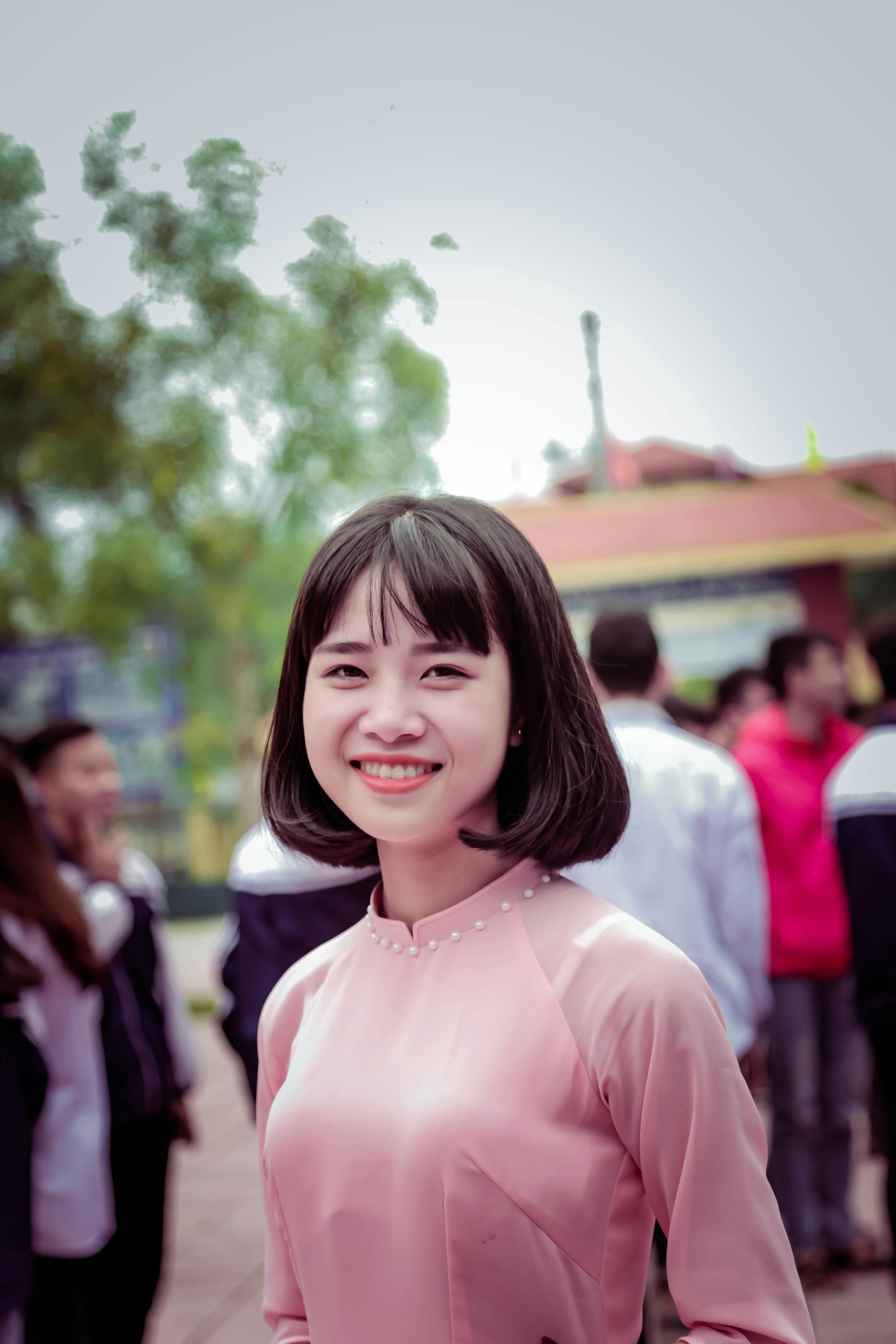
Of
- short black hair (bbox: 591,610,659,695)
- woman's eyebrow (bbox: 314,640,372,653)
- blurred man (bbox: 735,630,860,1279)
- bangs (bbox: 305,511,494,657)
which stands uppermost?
bangs (bbox: 305,511,494,657)

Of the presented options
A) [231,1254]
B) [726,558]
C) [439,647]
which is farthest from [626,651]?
[726,558]

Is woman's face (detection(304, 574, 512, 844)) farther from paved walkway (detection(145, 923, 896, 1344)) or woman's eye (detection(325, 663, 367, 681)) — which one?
paved walkway (detection(145, 923, 896, 1344))

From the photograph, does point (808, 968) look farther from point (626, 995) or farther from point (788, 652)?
point (626, 995)

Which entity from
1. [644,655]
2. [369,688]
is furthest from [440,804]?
[644,655]

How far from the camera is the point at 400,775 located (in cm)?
105

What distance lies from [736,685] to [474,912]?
4.62 m

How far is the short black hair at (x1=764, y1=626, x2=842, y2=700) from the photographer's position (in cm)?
364

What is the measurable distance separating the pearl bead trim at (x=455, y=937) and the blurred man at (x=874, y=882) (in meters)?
1.68

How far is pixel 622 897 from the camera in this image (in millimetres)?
2244

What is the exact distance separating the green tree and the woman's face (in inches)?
124

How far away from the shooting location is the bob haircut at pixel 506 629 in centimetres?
106

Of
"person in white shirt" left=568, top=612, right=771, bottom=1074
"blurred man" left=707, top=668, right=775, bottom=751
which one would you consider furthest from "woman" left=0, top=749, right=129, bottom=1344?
"blurred man" left=707, top=668, right=775, bottom=751

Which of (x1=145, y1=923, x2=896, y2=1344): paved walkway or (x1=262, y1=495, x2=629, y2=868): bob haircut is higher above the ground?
(x1=262, y1=495, x2=629, y2=868): bob haircut

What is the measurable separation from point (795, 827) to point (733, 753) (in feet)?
1.65
